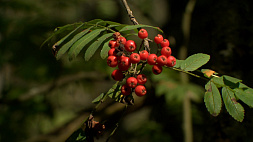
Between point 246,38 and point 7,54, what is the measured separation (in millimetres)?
2450

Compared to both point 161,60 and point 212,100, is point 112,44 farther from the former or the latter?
point 212,100

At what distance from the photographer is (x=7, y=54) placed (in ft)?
9.11

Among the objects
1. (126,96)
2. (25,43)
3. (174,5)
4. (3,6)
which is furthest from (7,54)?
(126,96)

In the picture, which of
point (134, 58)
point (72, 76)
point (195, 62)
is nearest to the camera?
point (134, 58)

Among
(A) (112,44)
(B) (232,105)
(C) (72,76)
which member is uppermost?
(C) (72,76)

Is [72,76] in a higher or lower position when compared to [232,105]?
higher

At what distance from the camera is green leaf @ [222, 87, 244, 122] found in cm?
83

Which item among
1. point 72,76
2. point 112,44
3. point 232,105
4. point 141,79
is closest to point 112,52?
point 112,44

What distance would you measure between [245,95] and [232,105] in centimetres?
6

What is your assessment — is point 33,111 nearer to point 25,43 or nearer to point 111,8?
point 25,43

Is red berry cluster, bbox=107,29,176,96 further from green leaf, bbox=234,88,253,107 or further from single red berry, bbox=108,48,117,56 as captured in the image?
green leaf, bbox=234,88,253,107

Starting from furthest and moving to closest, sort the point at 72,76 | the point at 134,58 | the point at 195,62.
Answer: the point at 72,76 < the point at 195,62 < the point at 134,58

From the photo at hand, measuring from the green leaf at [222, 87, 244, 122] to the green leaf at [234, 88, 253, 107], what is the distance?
2cm

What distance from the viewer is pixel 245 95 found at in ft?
2.77
